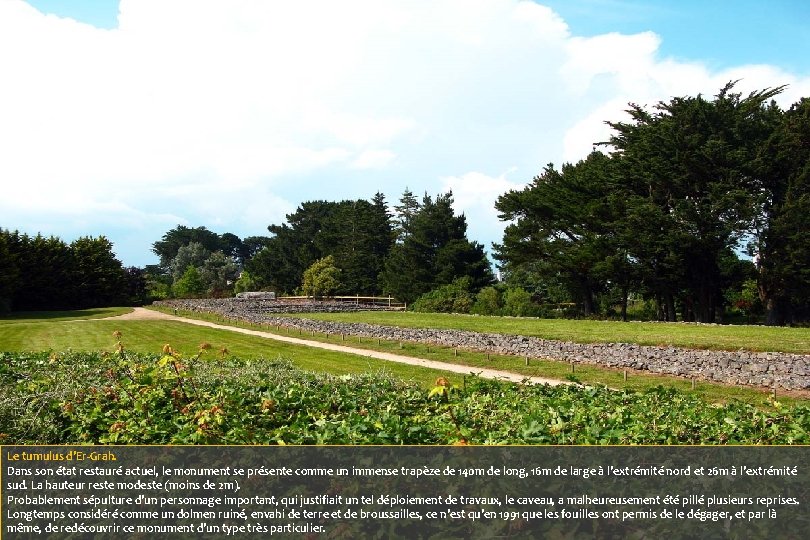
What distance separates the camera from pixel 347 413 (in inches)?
231

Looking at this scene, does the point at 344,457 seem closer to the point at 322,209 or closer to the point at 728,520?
the point at 728,520

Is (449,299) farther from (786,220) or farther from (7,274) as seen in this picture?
(7,274)

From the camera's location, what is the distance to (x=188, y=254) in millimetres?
91750

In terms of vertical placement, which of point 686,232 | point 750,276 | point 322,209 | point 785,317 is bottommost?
point 785,317

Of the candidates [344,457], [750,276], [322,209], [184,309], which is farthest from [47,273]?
[344,457]

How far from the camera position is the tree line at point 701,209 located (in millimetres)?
30062

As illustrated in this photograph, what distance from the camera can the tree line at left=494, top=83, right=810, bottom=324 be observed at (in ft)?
98.6

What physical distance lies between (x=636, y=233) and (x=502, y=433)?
3124 cm

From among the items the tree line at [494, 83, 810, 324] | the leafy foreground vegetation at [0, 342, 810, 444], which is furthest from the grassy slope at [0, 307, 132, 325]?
the leafy foreground vegetation at [0, 342, 810, 444]

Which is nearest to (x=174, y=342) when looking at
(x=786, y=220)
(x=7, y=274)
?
(x=7, y=274)

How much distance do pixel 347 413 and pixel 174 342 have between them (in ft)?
70.7

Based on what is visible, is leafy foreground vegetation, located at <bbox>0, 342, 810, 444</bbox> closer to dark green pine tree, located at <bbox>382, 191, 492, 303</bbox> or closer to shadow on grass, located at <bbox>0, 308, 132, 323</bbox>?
shadow on grass, located at <bbox>0, 308, 132, 323</bbox>

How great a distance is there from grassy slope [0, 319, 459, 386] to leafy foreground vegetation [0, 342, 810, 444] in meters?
8.13

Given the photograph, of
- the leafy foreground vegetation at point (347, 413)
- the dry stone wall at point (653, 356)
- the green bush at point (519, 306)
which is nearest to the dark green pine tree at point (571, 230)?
the green bush at point (519, 306)
